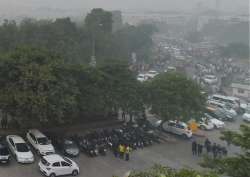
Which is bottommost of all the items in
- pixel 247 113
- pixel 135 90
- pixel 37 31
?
pixel 247 113

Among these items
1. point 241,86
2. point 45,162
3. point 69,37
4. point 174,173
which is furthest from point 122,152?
point 241,86

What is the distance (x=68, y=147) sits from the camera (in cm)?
1819

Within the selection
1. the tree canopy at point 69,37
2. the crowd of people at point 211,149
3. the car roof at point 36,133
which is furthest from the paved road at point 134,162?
the tree canopy at point 69,37

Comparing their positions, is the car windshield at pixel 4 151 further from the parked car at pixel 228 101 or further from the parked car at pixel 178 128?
the parked car at pixel 228 101

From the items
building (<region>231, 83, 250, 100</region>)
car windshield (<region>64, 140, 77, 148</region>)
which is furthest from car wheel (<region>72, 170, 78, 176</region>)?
building (<region>231, 83, 250, 100</region>)

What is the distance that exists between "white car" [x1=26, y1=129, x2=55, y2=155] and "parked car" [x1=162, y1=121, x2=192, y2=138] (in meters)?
7.29

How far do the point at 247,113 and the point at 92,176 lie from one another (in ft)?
51.9

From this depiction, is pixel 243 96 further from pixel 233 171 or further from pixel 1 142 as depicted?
pixel 233 171

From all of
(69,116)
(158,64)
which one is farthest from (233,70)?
(69,116)

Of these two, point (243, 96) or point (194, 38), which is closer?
point (243, 96)

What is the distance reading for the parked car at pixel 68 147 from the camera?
1794cm

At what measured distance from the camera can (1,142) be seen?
18.2 metres

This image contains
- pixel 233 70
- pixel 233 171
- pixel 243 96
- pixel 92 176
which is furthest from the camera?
pixel 233 70

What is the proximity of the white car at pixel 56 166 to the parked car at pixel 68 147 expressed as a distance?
1.86 m
